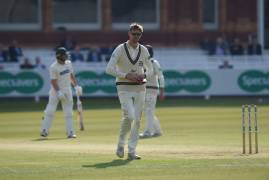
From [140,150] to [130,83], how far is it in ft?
7.09

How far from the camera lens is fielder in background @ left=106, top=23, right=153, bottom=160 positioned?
15211mm

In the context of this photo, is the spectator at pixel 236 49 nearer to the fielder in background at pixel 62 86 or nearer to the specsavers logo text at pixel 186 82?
the specsavers logo text at pixel 186 82

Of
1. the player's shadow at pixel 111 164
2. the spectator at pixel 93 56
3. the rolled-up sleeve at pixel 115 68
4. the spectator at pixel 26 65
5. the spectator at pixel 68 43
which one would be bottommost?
the player's shadow at pixel 111 164

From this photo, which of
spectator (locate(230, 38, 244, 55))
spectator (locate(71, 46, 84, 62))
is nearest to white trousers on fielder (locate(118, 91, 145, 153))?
spectator (locate(71, 46, 84, 62))

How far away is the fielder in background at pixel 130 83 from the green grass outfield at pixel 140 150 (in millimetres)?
435

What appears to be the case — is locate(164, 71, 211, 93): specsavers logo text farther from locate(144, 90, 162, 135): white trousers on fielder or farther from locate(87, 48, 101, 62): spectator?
locate(144, 90, 162, 135): white trousers on fielder

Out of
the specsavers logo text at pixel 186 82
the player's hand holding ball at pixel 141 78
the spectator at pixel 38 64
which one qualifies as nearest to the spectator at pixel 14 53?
the spectator at pixel 38 64

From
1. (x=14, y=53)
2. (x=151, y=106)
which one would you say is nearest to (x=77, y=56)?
(x=14, y=53)

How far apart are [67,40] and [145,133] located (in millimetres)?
22882

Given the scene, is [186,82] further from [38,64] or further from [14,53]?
[14,53]

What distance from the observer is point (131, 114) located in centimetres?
1521

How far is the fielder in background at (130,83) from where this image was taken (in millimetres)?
15211

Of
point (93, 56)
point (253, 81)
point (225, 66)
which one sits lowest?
point (253, 81)

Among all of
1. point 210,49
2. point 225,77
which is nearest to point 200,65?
point 225,77
